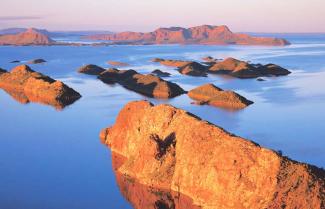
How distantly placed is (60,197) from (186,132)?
6.72 meters

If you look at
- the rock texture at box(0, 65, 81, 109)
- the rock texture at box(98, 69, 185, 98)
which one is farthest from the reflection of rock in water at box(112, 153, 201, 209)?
the rock texture at box(98, 69, 185, 98)

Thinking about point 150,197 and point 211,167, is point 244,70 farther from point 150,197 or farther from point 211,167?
point 211,167

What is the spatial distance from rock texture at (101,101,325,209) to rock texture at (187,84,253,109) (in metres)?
20.8

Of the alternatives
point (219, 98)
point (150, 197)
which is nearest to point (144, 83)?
point (219, 98)

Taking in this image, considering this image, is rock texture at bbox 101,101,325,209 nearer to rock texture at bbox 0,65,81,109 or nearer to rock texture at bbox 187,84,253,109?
rock texture at bbox 187,84,253,109

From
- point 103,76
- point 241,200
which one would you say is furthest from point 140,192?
point 103,76

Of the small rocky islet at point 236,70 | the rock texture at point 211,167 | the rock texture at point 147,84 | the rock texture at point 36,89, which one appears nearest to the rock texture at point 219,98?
the rock texture at point 147,84

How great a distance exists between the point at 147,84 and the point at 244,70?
22.8 meters

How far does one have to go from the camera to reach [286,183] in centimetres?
1767

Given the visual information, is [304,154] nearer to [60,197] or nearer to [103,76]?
[60,197]

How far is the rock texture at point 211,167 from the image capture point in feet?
57.5

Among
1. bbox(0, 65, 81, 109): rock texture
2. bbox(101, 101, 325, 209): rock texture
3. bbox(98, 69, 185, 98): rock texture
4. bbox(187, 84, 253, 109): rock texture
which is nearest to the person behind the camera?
bbox(101, 101, 325, 209): rock texture

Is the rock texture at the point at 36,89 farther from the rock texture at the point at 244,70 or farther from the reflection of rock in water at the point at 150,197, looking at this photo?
the rock texture at the point at 244,70

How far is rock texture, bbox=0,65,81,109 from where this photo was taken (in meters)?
50.0
